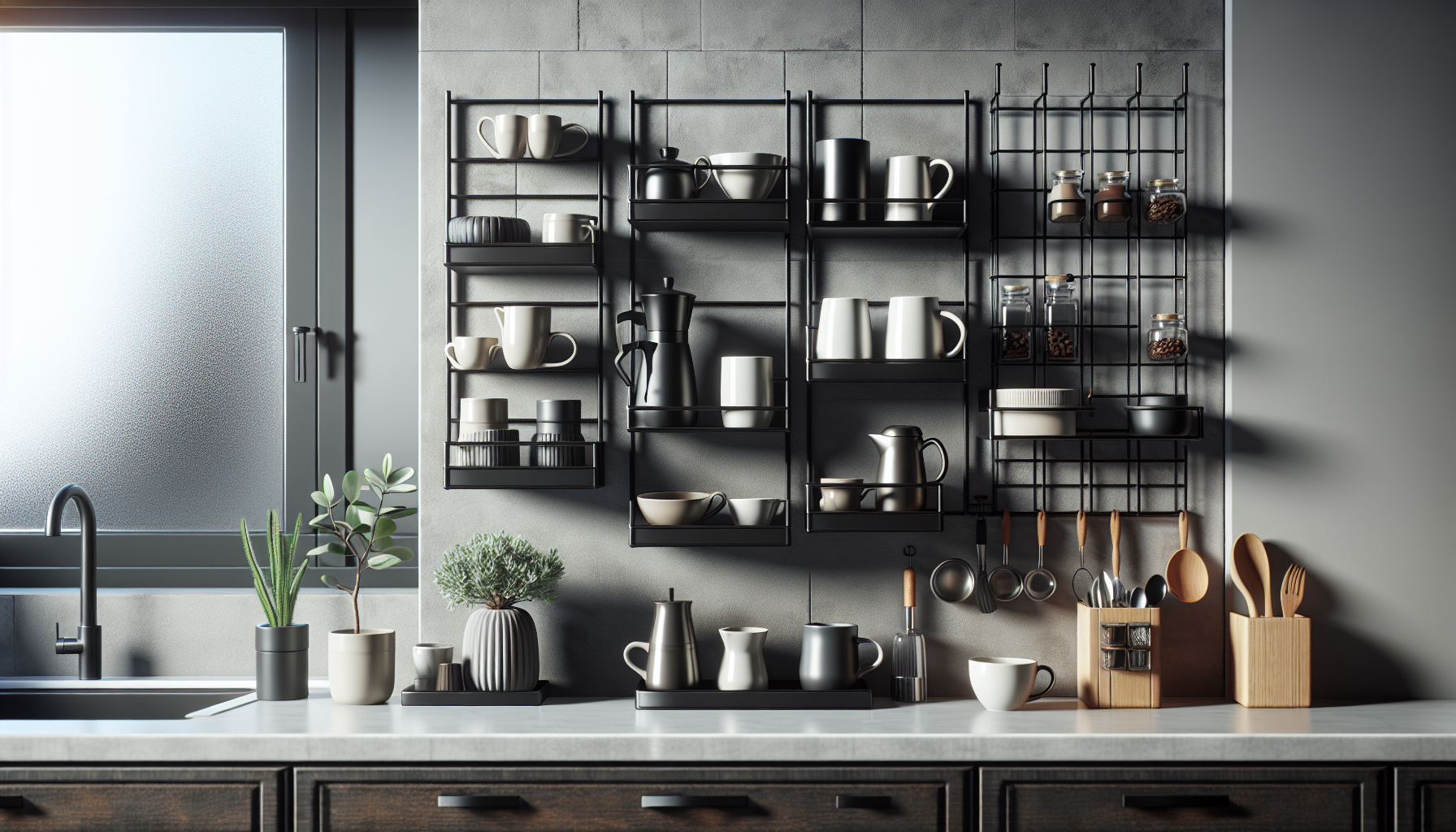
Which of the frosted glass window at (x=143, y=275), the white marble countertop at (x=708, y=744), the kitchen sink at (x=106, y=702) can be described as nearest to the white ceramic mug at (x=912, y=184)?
the white marble countertop at (x=708, y=744)

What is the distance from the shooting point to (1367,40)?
2092 mm

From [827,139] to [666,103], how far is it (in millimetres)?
373

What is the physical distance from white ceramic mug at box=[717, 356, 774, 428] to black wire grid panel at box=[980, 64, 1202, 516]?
1.67 ft

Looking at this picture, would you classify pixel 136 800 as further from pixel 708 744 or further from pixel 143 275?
pixel 143 275

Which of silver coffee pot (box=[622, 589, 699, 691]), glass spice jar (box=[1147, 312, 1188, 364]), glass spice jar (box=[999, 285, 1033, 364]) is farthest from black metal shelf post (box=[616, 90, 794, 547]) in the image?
glass spice jar (box=[1147, 312, 1188, 364])

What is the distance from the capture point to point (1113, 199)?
6.64 ft

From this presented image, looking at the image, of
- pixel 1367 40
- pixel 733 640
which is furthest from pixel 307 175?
pixel 1367 40

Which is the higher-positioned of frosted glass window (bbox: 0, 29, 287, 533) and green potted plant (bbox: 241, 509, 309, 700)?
frosted glass window (bbox: 0, 29, 287, 533)

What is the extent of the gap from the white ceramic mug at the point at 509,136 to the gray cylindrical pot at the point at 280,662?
1084 millimetres

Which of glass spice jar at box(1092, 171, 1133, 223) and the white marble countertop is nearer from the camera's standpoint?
the white marble countertop

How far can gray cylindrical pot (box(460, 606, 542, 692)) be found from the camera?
1.92 metres

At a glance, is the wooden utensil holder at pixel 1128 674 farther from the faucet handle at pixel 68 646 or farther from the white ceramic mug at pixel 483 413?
the faucet handle at pixel 68 646

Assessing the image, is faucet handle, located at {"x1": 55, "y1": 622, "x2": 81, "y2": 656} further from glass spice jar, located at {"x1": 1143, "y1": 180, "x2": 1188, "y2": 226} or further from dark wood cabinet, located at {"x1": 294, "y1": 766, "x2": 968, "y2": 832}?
glass spice jar, located at {"x1": 1143, "y1": 180, "x2": 1188, "y2": 226}

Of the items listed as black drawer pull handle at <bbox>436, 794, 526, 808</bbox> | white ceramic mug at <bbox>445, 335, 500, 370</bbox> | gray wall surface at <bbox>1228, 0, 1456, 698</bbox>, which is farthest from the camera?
gray wall surface at <bbox>1228, 0, 1456, 698</bbox>
